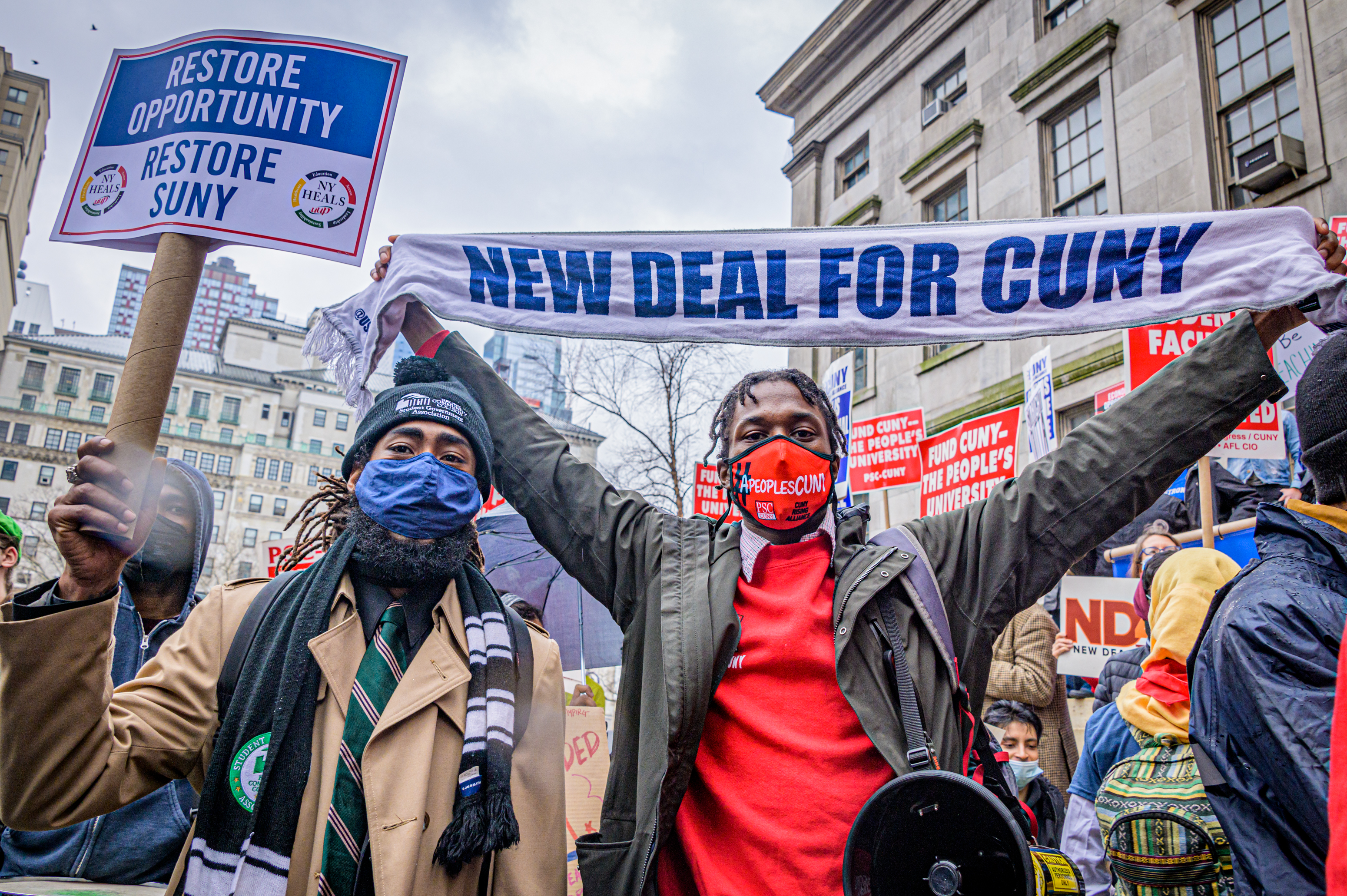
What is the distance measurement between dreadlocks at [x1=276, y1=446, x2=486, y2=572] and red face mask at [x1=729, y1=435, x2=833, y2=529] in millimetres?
925

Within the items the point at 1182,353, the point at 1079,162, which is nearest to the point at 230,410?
the point at 1079,162

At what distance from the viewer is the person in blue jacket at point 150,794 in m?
2.55

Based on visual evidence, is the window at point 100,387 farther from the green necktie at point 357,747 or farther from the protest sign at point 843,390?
the green necktie at point 357,747

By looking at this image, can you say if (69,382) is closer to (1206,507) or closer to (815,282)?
(1206,507)

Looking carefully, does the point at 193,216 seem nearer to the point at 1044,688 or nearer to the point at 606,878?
the point at 606,878

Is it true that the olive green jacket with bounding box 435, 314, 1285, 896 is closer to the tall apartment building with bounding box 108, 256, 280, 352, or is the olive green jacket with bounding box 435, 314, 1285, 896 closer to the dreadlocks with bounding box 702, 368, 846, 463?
the dreadlocks with bounding box 702, 368, 846, 463

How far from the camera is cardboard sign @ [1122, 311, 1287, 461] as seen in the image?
6.14 m

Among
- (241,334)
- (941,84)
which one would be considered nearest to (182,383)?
(241,334)

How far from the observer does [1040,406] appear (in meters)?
8.55

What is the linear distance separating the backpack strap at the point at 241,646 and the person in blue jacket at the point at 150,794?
41cm

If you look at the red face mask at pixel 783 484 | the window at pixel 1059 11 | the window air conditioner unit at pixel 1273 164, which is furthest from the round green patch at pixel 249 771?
the window at pixel 1059 11

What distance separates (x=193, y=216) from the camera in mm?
2428

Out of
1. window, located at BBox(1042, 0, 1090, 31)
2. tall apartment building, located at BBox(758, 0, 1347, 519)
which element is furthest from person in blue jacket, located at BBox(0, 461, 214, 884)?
window, located at BBox(1042, 0, 1090, 31)

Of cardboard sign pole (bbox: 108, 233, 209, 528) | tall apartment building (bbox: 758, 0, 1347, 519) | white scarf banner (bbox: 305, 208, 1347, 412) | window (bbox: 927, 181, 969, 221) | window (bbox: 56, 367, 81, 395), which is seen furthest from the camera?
window (bbox: 56, 367, 81, 395)
